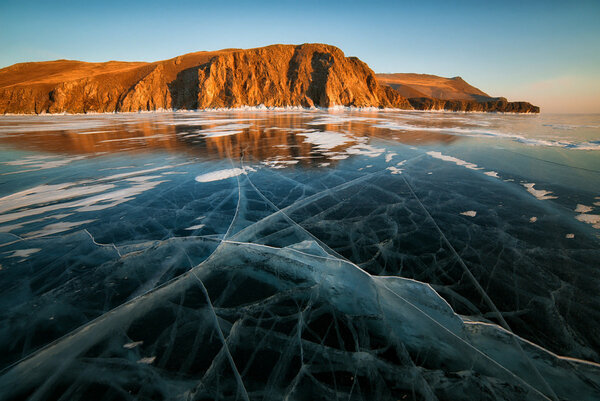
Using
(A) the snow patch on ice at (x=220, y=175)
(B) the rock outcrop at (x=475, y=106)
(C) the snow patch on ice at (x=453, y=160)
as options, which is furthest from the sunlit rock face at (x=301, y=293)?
(B) the rock outcrop at (x=475, y=106)

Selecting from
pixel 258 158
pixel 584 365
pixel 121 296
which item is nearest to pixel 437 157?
pixel 258 158

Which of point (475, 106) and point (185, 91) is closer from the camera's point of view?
point (185, 91)

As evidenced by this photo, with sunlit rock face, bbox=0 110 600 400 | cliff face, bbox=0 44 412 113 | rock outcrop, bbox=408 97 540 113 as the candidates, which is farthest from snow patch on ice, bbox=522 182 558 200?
rock outcrop, bbox=408 97 540 113

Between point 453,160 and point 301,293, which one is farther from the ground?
point 453,160

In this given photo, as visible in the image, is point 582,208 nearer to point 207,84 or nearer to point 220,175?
point 220,175

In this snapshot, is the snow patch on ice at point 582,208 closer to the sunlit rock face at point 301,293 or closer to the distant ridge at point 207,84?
the sunlit rock face at point 301,293

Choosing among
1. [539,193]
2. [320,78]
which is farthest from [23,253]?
[320,78]

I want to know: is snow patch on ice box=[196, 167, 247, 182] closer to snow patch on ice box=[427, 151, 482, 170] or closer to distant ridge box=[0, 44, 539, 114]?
snow patch on ice box=[427, 151, 482, 170]
